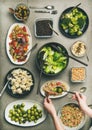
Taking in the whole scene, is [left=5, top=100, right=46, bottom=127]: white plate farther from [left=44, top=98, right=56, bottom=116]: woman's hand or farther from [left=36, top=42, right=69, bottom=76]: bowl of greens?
[left=36, top=42, right=69, bottom=76]: bowl of greens

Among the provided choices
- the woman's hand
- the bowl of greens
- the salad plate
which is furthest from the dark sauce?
the woman's hand

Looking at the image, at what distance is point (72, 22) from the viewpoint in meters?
2.55

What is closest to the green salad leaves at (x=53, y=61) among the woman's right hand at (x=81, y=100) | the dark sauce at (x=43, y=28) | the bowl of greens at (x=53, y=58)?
the bowl of greens at (x=53, y=58)

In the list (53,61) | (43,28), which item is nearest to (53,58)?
(53,61)

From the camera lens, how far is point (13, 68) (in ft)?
8.31

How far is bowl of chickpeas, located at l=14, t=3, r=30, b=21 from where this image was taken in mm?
2469

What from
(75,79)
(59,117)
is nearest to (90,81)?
(75,79)

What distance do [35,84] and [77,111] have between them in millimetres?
354

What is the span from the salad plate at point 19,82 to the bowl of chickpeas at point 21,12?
0.35 meters

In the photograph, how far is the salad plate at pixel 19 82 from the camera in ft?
8.21

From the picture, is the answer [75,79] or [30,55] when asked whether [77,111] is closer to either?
[75,79]

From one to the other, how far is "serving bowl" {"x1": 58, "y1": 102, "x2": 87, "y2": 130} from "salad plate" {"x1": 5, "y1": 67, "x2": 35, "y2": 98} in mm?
286

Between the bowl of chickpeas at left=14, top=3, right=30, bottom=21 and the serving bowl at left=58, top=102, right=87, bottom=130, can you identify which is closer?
the bowl of chickpeas at left=14, top=3, right=30, bottom=21

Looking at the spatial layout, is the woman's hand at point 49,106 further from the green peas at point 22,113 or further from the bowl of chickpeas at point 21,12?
the bowl of chickpeas at point 21,12
